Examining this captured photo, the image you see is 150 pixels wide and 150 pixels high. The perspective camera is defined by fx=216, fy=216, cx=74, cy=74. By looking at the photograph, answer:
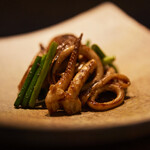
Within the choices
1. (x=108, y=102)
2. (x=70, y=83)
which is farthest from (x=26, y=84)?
(x=108, y=102)

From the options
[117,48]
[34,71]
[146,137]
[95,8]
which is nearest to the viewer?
[146,137]

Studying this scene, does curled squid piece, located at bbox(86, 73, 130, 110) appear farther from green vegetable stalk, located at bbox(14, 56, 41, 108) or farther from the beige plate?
green vegetable stalk, located at bbox(14, 56, 41, 108)

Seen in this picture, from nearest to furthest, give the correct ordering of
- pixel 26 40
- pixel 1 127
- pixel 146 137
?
1. pixel 1 127
2. pixel 146 137
3. pixel 26 40

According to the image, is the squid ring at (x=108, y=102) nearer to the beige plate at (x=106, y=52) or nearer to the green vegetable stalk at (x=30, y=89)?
the beige plate at (x=106, y=52)

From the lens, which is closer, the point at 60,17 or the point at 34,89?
the point at 34,89

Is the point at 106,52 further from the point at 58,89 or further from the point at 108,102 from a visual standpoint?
the point at 58,89

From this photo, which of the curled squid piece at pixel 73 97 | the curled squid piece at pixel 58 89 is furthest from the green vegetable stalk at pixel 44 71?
the curled squid piece at pixel 73 97

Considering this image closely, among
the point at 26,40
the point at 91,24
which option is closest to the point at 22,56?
the point at 26,40

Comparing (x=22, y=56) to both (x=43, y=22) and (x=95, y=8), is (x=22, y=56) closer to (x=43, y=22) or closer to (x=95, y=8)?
(x=43, y=22)
